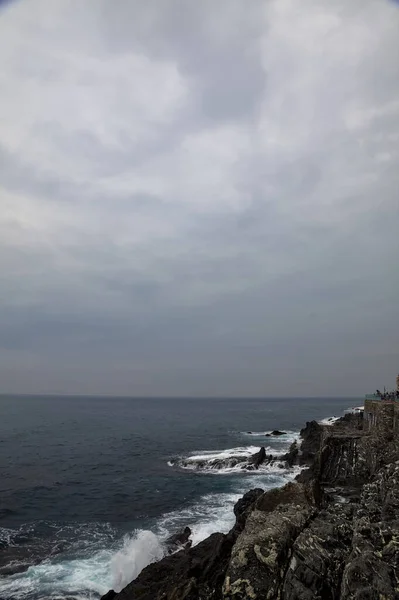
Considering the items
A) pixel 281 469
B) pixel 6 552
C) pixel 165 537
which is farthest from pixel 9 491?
pixel 281 469

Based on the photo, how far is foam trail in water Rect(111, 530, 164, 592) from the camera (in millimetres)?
22734

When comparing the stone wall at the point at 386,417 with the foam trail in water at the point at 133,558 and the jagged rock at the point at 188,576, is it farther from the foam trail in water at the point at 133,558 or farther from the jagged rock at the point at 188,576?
the foam trail in water at the point at 133,558

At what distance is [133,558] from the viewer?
77.7 ft

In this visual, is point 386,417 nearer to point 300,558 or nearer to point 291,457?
point 300,558

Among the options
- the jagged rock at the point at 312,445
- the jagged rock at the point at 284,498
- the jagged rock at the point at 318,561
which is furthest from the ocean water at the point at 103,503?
the jagged rock at the point at 318,561

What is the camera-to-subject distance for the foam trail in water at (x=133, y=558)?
895 inches

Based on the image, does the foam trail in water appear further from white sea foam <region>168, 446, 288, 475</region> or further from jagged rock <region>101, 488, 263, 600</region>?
white sea foam <region>168, 446, 288, 475</region>

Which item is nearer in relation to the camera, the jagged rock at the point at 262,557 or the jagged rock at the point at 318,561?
the jagged rock at the point at 318,561

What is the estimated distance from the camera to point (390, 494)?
1288 centimetres

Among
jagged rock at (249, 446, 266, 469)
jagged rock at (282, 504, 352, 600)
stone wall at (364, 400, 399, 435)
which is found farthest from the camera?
jagged rock at (249, 446, 266, 469)

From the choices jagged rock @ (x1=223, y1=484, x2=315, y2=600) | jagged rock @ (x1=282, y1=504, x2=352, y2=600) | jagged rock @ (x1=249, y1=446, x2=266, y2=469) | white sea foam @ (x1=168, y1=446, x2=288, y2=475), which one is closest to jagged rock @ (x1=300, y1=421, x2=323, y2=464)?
white sea foam @ (x1=168, y1=446, x2=288, y2=475)

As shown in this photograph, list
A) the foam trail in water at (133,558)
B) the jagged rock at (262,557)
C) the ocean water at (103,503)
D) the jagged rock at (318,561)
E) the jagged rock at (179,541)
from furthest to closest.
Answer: the jagged rock at (179,541) < the ocean water at (103,503) < the foam trail in water at (133,558) < the jagged rock at (262,557) < the jagged rock at (318,561)

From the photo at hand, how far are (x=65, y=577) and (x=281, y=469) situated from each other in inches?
1286

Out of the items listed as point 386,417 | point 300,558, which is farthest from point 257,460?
point 300,558
